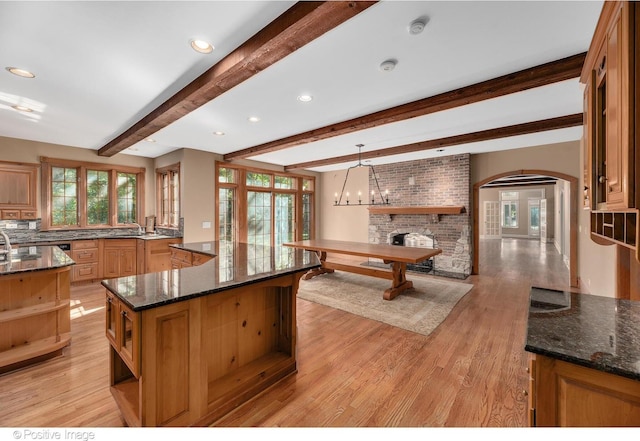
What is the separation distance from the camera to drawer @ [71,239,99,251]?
16.1 ft

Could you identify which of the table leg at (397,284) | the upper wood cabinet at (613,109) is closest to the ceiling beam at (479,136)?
the table leg at (397,284)

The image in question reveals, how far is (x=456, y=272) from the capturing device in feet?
18.9

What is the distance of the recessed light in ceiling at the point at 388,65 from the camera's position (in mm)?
2250

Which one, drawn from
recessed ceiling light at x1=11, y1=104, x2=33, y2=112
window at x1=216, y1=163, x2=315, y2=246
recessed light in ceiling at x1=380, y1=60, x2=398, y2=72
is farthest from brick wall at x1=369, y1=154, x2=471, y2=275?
recessed ceiling light at x1=11, y1=104, x2=33, y2=112

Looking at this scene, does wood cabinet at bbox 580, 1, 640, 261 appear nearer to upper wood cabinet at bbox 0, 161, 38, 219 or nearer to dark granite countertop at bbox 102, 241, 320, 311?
dark granite countertop at bbox 102, 241, 320, 311

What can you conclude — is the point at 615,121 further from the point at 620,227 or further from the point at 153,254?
the point at 153,254

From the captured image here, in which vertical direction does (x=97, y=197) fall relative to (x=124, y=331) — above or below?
above

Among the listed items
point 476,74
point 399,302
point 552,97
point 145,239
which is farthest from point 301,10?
point 145,239

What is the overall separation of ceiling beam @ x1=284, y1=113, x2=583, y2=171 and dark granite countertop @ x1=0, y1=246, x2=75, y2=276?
16.0 feet

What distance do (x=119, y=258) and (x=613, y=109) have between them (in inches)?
266

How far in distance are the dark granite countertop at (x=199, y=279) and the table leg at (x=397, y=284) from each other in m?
1.94

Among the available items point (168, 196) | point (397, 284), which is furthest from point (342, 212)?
point (168, 196)

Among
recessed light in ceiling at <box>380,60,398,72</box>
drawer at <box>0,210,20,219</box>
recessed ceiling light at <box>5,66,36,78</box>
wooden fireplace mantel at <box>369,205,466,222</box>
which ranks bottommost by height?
drawer at <box>0,210,20,219</box>

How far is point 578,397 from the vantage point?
3.42 feet
